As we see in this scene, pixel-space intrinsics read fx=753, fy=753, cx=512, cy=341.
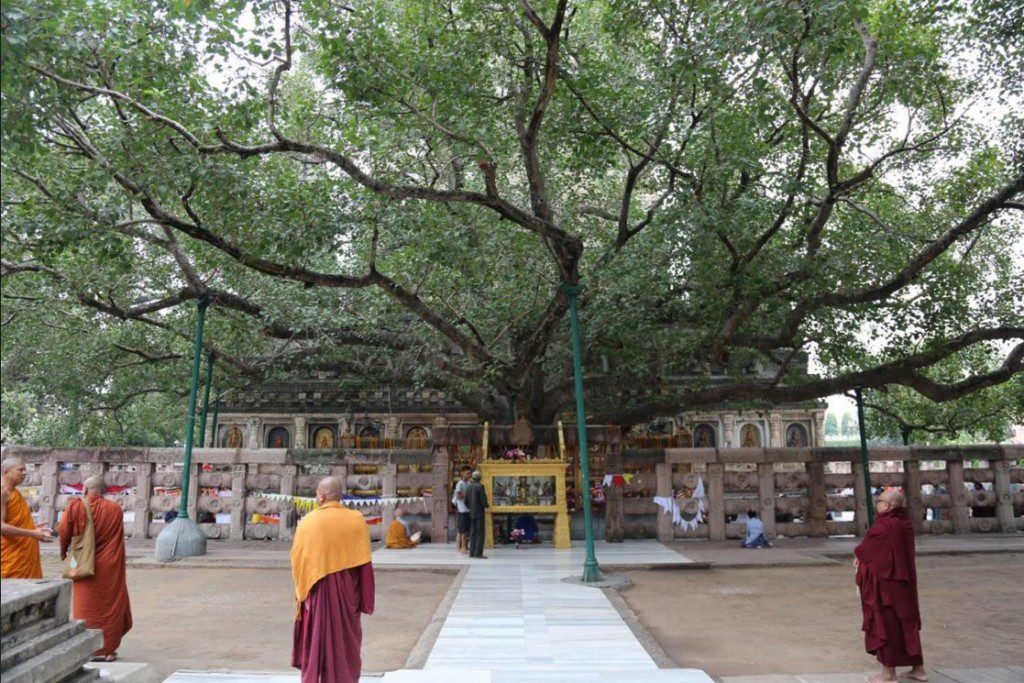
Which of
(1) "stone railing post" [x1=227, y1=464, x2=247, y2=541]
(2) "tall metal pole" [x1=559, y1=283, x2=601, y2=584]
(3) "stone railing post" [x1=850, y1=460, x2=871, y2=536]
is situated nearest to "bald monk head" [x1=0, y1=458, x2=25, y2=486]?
(2) "tall metal pole" [x1=559, y1=283, x2=601, y2=584]

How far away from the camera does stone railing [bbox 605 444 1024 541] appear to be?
51.5 feet

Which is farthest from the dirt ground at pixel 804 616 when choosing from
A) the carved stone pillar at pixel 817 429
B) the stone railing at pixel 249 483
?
the carved stone pillar at pixel 817 429

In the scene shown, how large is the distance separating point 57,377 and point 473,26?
14.3 metres

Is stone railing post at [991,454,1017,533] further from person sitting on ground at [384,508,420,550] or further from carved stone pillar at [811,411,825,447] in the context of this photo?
carved stone pillar at [811,411,825,447]

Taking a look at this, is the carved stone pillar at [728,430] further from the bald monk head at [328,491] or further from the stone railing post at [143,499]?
the bald monk head at [328,491]

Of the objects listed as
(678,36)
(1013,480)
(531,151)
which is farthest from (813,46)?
(1013,480)

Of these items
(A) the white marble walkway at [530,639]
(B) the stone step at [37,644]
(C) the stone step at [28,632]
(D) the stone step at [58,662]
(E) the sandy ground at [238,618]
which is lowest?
(E) the sandy ground at [238,618]

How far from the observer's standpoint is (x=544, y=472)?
14.2m

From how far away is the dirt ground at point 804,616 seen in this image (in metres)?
6.75

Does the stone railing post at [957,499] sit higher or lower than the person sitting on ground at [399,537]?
higher

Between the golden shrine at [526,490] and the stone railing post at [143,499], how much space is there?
7.45 metres

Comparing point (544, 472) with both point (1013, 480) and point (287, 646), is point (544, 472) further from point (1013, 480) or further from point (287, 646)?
point (1013, 480)

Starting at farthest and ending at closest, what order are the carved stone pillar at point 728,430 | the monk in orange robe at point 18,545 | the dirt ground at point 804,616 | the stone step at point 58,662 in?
1. the carved stone pillar at point 728,430
2. the dirt ground at point 804,616
3. the monk in orange robe at point 18,545
4. the stone step at point 58,662

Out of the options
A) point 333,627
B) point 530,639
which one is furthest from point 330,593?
point 530,639
